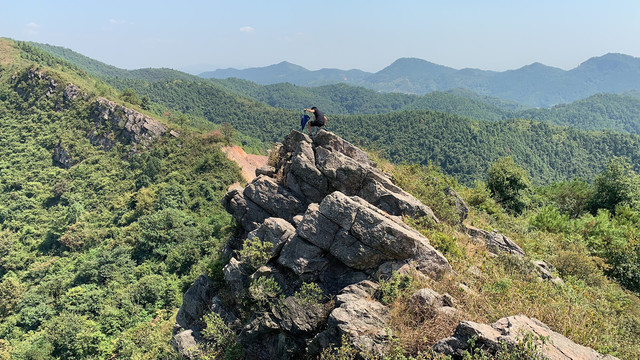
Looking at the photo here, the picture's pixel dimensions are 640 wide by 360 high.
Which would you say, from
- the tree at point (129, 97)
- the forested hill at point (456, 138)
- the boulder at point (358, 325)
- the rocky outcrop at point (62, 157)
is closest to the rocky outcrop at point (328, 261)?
the boulder at point (358, 325)

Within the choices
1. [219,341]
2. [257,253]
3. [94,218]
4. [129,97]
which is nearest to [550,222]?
[257,253]

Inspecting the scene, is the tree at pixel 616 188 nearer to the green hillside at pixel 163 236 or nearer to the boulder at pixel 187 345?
the green hillside at pixel 163 236

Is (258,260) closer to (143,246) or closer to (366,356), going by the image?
(366,356)

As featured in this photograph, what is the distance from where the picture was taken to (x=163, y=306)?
32844mm

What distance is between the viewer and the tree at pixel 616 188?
85.6 ft

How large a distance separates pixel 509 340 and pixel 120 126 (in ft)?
224

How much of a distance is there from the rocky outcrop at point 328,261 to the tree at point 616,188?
25.7 metres

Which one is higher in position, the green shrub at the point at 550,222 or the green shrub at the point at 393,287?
the green shrub at the point at 393,287

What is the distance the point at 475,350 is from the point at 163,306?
34772 millimetres

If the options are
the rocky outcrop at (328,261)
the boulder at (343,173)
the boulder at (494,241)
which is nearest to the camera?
the rocky outcrop at (328,261)

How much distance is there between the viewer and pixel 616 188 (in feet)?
86.9

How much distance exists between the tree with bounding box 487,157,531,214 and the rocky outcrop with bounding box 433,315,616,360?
2085 cm

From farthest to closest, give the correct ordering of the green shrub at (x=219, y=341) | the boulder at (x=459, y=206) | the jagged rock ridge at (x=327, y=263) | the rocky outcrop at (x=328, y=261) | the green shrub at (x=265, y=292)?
the boulder at (x=459, y=206) < the green shrub at (x=219, y=341) < the green shrub at (x=265, y=292) < the rocky outcrop at (x=328, y=261) < the jagged rock ridge at (x=327, y=263)

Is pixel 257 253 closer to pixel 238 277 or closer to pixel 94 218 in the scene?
pixel 238 277
